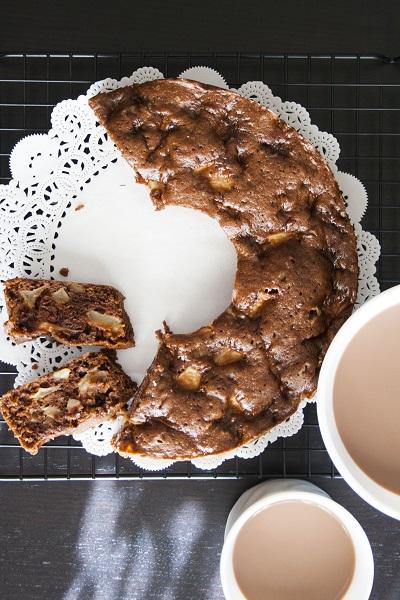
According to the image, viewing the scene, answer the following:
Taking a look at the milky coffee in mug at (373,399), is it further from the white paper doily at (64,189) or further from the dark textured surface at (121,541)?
the dark textured surface at (121,541)

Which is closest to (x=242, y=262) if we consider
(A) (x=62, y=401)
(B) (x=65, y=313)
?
(B) (x=65, y=313)

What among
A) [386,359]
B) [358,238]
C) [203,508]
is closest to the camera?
[386,359]

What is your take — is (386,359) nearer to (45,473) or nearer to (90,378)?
(90,378)

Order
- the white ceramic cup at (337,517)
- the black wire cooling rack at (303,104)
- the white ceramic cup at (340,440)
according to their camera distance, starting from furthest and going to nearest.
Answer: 1. the black wire cooling rack at (303,104)
2. the white ceramic cup at (337,517)
3. the white ceramic cup at (340,440)

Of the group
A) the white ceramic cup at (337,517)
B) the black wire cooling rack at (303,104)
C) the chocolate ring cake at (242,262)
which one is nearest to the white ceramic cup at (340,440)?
the white ceramic cup at (337,517)

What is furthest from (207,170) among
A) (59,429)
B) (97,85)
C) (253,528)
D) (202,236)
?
(253,528)

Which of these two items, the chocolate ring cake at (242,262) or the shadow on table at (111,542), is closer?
the chocolate ring cake at (242,262)

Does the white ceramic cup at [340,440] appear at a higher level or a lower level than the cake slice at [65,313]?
lower
